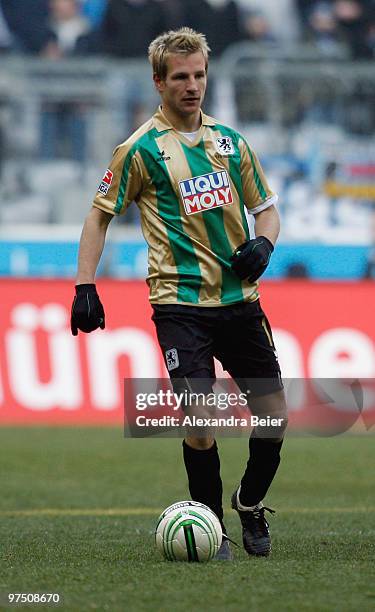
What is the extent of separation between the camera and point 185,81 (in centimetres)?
529

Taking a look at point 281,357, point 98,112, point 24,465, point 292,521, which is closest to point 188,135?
point 292,521

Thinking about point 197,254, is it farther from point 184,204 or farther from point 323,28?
point 323,28

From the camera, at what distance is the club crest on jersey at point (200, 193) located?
536 centimetres

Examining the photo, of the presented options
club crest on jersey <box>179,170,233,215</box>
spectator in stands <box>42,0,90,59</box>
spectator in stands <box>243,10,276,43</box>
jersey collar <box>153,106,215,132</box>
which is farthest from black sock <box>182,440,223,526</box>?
spectator in stands <box>243,10,276,43</box>

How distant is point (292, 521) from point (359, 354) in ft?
18.2

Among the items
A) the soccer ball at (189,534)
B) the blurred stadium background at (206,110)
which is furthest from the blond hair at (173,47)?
the blurred stadium background at (206,110)

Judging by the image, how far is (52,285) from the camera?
1272cm

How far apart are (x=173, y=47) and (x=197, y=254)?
0.89 meters

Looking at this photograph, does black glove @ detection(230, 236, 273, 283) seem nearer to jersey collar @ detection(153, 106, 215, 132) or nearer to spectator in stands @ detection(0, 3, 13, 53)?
jersey collar @ detection(153, 106, 215, 132)

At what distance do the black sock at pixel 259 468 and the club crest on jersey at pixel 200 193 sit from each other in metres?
1.06

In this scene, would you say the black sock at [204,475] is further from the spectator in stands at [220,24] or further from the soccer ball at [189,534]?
the spectator in stands at [220,24]

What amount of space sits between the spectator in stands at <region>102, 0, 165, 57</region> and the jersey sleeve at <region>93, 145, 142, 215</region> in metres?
12.0

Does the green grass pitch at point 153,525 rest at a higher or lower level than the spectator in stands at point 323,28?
lower

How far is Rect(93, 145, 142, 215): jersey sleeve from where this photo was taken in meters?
5.37
